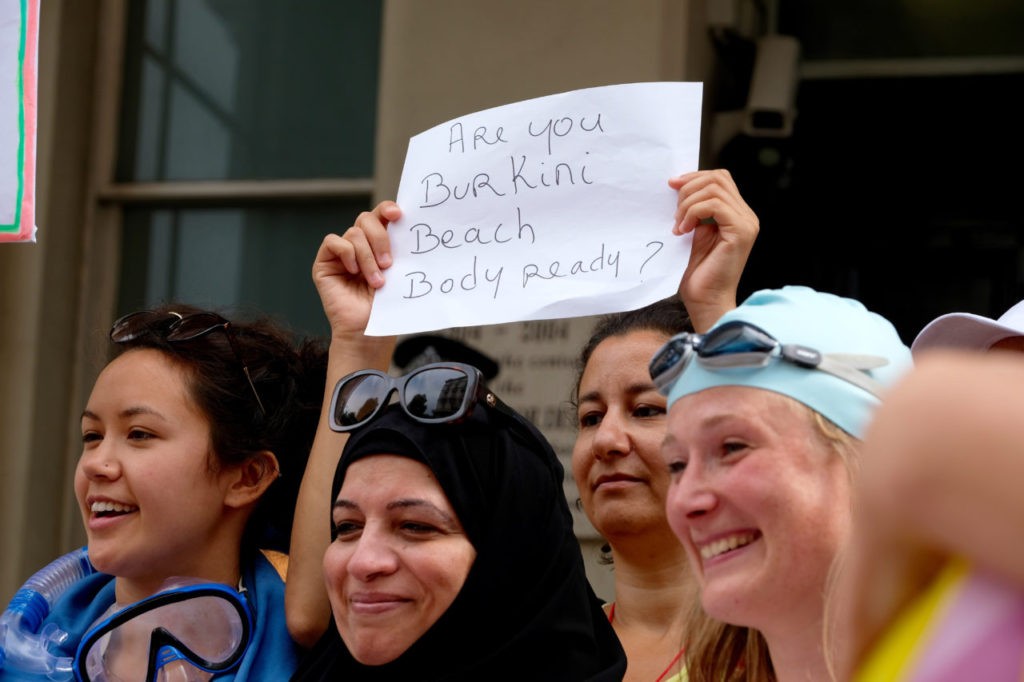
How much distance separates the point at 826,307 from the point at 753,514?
0.32 metres

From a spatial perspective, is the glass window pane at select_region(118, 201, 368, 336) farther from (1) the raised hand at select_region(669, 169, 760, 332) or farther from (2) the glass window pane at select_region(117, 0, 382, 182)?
(1) the raised hand at select_region(669, 169, 760, 332)

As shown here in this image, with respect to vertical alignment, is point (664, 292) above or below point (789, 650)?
above

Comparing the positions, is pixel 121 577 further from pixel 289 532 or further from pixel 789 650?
pixel 789 650

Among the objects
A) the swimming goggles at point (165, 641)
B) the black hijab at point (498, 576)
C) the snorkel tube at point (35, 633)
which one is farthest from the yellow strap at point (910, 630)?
the snorkel tube at point (35, 633)

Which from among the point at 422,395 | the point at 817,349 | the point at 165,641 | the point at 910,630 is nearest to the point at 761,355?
the point at 817,349

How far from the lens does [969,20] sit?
516 cm

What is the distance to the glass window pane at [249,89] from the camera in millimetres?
5219

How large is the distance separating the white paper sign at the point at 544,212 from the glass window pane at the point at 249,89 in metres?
2.65

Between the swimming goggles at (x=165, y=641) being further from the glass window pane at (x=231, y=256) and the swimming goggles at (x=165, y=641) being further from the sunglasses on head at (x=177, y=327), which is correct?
the glass window pane at (x=231, y=256)

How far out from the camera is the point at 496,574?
2189 mm

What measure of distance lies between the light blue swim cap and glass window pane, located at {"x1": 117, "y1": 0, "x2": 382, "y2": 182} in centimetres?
341

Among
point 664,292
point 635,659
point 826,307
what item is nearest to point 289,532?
point 635,659

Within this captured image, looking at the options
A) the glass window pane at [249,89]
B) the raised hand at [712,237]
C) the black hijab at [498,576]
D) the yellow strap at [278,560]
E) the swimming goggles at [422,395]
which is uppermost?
the glass window pane at [249,89]

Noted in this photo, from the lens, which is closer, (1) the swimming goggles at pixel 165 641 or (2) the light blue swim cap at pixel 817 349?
(2) the light blue swim cap at pixel 817 349
